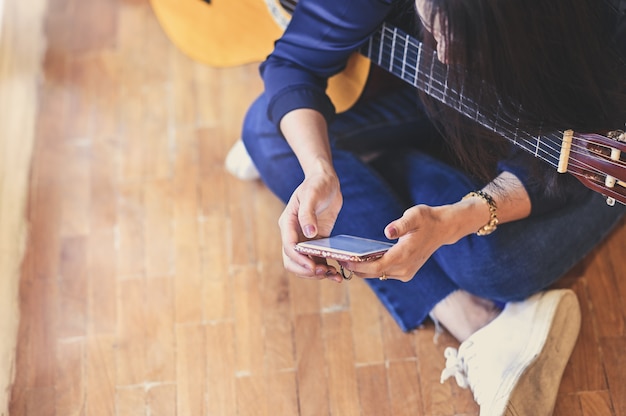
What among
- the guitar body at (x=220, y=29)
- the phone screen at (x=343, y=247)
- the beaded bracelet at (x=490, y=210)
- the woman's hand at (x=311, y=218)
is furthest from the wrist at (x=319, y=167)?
the guitar body at (x=220, y=29)

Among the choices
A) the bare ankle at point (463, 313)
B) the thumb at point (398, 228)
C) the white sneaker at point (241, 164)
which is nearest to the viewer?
the thumb at point (398, 228)

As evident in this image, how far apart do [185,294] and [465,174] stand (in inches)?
21.9

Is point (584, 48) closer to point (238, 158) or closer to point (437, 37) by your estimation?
point (437, 37)

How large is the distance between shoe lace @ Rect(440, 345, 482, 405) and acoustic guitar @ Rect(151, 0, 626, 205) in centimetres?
37

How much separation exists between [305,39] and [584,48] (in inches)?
17.0

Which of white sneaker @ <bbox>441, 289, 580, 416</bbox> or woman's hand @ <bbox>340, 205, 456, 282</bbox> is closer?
woman's hand @ <bbox>340, 205, 456, 282</bbox>

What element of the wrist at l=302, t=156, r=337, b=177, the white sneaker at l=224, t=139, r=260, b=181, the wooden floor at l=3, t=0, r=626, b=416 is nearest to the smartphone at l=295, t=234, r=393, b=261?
the wrist at l=302, t=156, r=337, b=177

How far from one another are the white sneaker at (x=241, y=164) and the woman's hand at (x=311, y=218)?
0.39 m

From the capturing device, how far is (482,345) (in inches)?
48.4

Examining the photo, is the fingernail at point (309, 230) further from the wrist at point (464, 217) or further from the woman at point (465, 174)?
the wrist at point (464, 217)

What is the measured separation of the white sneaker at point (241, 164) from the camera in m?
1.50

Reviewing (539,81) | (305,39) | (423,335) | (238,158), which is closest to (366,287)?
(423,335)

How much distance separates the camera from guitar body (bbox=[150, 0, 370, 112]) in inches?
52.0

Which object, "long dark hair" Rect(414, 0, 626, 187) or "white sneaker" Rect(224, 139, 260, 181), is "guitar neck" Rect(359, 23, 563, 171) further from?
"white sneaker" Rect(224, 139, 260, 181)
